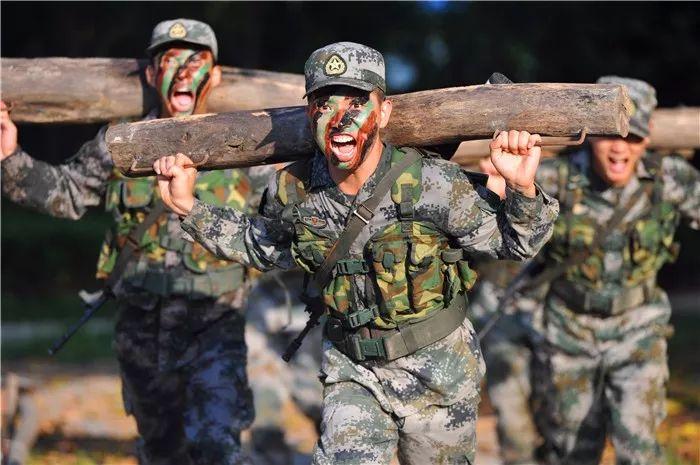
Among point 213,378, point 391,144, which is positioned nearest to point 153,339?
point 213,378

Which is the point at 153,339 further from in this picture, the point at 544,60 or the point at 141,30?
the point at 141,30

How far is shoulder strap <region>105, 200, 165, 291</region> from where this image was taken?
789 centimetres

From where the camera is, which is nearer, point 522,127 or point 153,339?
point 522,127

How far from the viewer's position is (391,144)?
6.53m

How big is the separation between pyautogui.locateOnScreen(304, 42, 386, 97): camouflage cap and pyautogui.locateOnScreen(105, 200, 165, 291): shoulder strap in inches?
77.7

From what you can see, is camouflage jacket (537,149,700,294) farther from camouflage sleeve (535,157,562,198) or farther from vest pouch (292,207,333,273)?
vest pouch (292,207,333,273)

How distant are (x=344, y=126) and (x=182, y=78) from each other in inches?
80.2

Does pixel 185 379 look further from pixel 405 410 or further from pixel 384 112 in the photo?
pixel 384 112

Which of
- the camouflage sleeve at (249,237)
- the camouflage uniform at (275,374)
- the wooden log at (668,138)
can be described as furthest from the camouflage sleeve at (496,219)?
the camouflage uniform at (275,374)

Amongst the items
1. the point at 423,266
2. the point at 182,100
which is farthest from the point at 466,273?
the point at 182,100

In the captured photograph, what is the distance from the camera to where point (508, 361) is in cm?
1063

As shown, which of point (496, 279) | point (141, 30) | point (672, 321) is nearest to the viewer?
point (496, 279)

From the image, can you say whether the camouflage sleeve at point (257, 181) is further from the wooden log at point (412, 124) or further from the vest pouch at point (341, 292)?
the vest pouch at point (341, 292)

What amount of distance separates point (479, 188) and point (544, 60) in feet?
47.9
